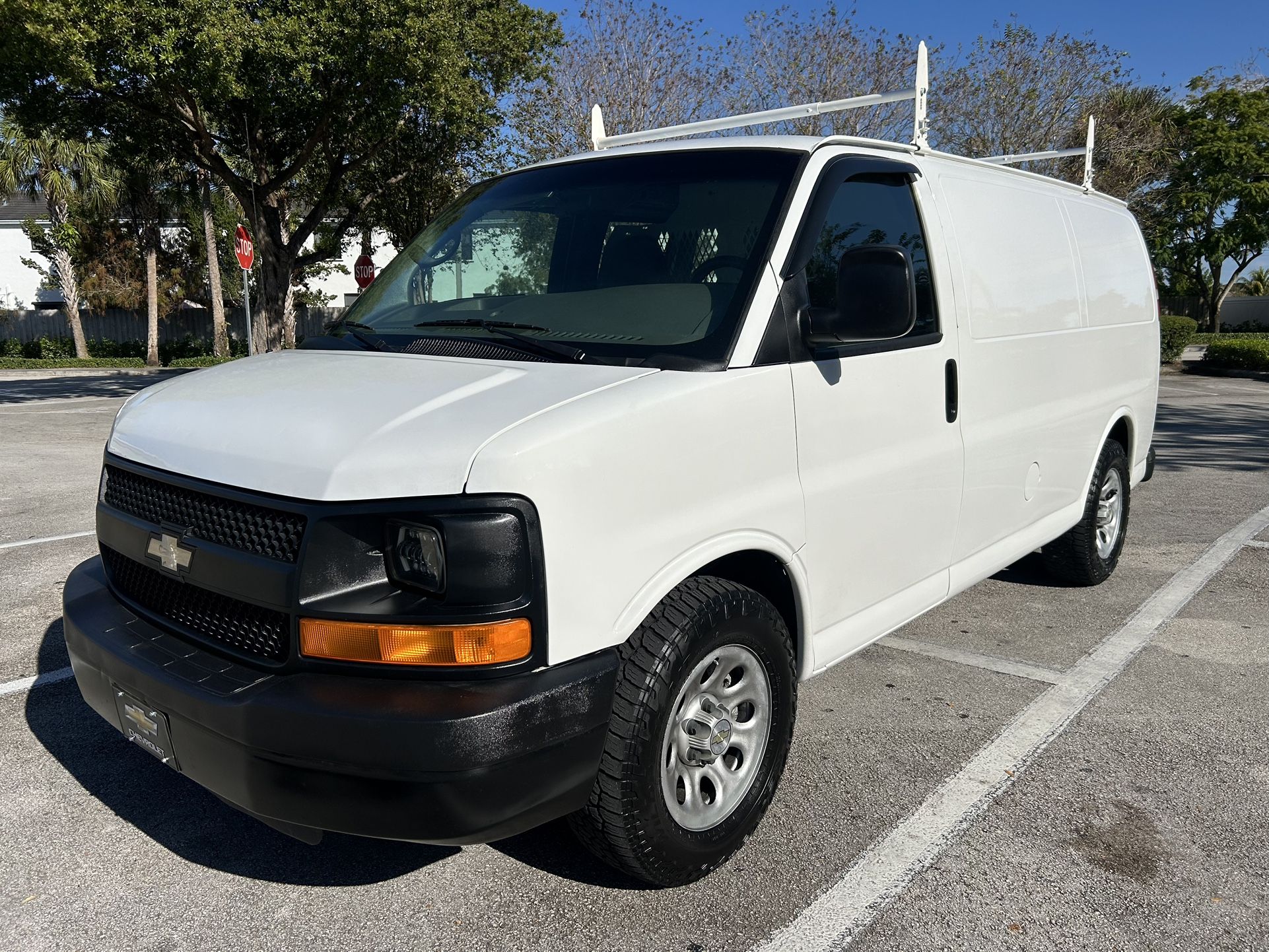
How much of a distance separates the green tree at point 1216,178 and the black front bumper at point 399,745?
105ft

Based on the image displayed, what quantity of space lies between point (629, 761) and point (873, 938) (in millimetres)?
813

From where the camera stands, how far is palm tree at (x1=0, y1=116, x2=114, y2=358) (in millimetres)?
31562

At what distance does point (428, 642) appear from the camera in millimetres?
2262

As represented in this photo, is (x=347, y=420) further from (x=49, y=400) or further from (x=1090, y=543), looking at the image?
(x=49, y=400)

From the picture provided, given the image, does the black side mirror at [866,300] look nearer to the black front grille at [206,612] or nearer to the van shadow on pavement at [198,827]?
the black front grille at [206,612]

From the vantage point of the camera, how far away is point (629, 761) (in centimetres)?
249

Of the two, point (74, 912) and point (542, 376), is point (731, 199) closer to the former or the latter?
point (542, 376)

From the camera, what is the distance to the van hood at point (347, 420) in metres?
2.28

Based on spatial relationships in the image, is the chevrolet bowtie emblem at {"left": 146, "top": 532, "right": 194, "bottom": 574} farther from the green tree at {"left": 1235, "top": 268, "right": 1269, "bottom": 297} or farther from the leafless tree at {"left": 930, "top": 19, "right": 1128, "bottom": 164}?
the green tree at {"left": 1235, "top": 268, "right": 1269, "bottom": 297}

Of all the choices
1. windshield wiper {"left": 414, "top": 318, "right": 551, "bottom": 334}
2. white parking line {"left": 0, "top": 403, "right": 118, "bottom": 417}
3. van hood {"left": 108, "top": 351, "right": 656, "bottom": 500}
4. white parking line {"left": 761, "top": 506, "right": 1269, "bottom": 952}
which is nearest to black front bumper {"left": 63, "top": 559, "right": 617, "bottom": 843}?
van hood {"left": 108, "top": 351, "right": 656, "bottom": 500}

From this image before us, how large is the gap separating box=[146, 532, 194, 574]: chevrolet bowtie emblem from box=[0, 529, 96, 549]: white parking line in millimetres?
4684

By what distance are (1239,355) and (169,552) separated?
2629 cm

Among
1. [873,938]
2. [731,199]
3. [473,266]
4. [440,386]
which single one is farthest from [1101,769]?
[473,266]

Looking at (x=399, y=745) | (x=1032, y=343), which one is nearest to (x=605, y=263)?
(x=399, y=745)
